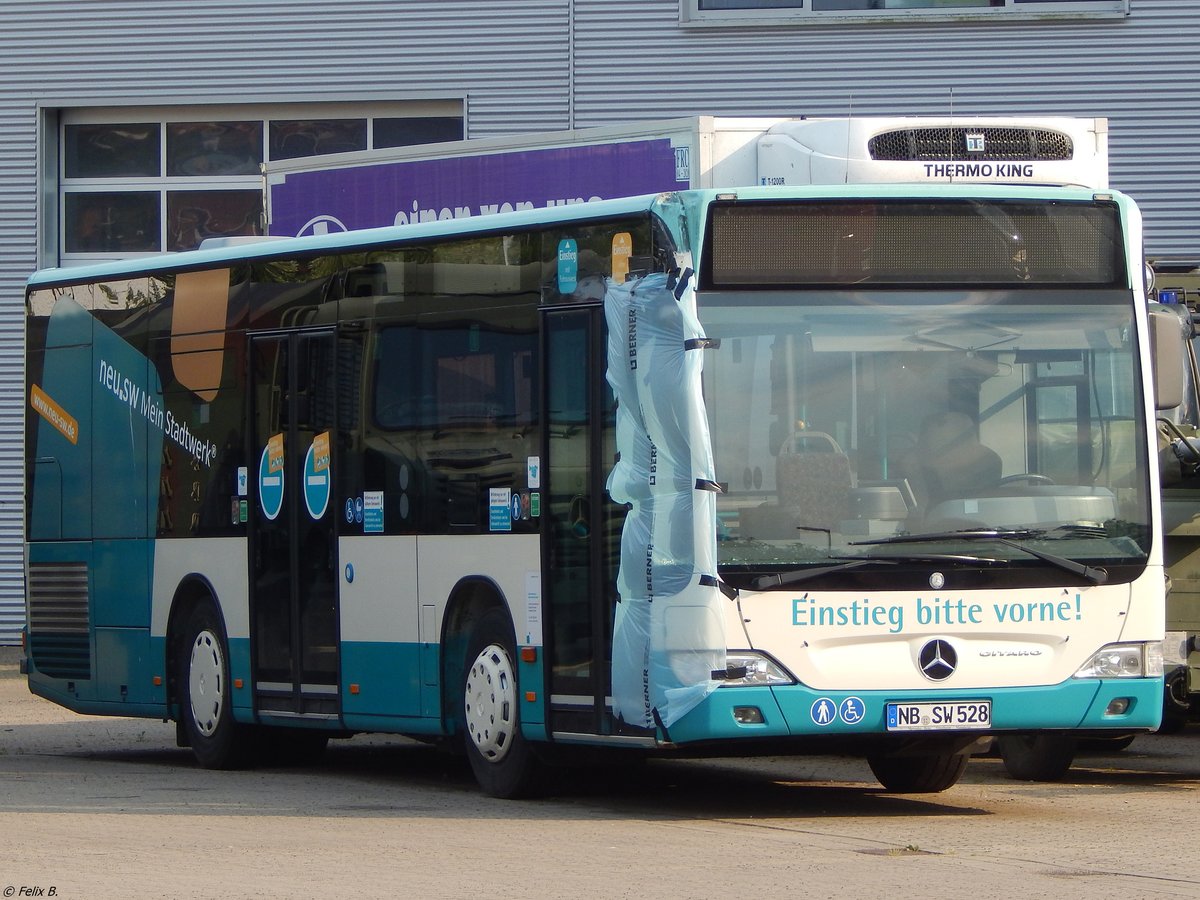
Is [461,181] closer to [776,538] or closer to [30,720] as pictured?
[776,538]

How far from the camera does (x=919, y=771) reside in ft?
38.0

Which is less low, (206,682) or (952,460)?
(952,460)

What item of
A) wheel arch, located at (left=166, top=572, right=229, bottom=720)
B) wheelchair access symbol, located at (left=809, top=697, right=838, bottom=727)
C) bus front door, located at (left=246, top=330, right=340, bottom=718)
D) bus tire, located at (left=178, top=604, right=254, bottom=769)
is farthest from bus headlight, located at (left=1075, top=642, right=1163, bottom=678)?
wheel arch, located at (left=166, top=572, right=229, bottom=720)

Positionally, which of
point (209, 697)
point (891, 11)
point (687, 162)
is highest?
point (891, 11)

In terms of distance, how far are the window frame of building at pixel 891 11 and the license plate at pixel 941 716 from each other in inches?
542

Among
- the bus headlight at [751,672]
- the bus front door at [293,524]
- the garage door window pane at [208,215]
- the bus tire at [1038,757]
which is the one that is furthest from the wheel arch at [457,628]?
the garage door window pane at [208,215]

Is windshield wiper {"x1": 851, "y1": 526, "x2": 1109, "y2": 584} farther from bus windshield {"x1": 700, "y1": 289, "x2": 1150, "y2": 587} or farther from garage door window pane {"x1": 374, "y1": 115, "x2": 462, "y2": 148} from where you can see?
garage door window pane {"x1": 374, "y1": 115, "x2": 462, "y2": 148}

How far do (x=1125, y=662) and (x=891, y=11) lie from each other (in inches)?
535

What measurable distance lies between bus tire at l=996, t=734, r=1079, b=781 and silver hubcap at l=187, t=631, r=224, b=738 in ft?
15.5

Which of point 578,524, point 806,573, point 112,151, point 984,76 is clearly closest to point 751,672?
point 806,573

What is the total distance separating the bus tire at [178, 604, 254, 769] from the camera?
13445mm

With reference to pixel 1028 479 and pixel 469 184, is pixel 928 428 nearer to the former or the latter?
pixel 1028 479

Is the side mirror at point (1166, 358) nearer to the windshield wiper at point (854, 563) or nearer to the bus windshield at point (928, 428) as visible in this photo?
the bus windshield at point (928, 428)

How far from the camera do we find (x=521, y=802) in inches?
432
